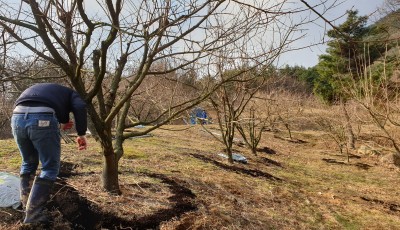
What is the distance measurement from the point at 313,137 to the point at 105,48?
18.1 metres

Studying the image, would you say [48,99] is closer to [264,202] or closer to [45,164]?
[45,164]

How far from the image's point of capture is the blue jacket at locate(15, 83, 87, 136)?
2945 millimetres

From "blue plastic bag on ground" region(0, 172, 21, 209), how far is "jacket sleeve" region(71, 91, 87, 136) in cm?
96

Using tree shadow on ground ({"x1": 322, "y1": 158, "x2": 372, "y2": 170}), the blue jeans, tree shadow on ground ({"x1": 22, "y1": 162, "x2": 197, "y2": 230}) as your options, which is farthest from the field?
tree shadow on ground ({"x1": 322, "y1": 158, "x2": 372, "y2": 170})

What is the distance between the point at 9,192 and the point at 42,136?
0.93m

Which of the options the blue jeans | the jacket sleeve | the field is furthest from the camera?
the field

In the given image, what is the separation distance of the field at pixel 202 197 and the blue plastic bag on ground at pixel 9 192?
100 mm

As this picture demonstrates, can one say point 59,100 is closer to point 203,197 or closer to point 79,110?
point 79,110

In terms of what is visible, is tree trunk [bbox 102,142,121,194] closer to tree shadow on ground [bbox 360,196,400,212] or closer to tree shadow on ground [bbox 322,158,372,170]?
tree shadow on ground [bbox 360,196,400,212]

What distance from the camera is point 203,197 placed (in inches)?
181

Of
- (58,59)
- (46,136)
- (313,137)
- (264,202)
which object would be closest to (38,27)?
(58,59)

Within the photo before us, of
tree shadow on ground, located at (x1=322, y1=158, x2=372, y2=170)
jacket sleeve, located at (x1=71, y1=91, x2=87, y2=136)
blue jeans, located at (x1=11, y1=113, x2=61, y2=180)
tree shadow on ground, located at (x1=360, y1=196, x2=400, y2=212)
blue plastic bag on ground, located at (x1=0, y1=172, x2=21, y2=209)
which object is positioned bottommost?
tree shadow on ground, located at (x1=322, y1=158, x2=372, y2=170)

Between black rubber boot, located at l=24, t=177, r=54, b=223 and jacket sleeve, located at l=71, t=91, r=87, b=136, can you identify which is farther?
jacket sleeve, located at l=71, t=91, r=87, b=136

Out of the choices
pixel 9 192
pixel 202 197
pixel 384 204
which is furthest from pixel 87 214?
pixel 384 204
